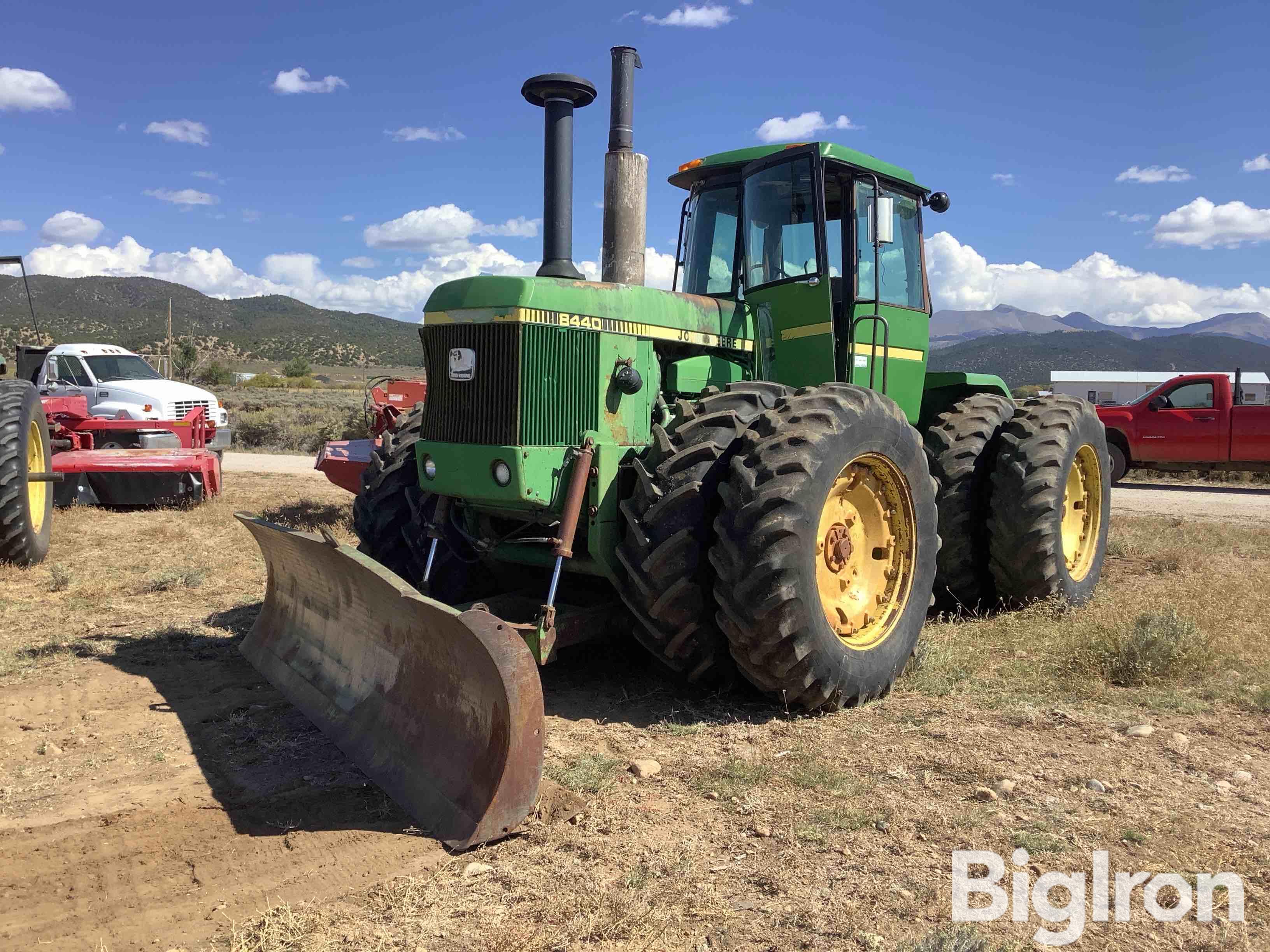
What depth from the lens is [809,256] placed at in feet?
18.2

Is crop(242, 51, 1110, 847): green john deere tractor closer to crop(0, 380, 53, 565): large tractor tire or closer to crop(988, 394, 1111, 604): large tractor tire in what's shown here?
crop(988, 394, 1111, 604): large tractor tire

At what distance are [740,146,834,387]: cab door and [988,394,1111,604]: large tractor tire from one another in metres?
1.45

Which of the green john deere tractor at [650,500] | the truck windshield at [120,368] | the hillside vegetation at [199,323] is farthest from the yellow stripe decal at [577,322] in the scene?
the hillside vegetation at [199,323]

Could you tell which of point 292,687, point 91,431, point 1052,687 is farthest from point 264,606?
point 91,431

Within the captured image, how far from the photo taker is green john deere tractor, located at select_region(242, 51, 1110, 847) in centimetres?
386

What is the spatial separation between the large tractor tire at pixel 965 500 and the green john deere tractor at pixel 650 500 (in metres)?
0.04

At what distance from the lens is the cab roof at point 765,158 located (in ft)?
17.9

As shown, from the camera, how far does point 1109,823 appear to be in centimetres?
327

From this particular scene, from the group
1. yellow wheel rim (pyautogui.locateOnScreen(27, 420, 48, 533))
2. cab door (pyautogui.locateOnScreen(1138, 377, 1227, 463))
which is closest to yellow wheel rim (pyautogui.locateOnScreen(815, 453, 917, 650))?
Result: yellow wheel rim (pyautogui.locateOnScreen(27, 420, 48, 533))

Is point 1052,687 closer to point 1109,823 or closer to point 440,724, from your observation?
point 1109,823

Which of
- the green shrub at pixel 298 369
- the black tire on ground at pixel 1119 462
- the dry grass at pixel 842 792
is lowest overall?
the dry grass at pixel 842 792

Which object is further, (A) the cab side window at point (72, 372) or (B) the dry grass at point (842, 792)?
(A) the cab side window at point (72, 372)

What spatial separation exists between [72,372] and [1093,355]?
113696 millimetres

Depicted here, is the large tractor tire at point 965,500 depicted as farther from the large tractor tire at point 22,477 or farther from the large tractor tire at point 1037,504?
the large tractor tire at point 22,477
